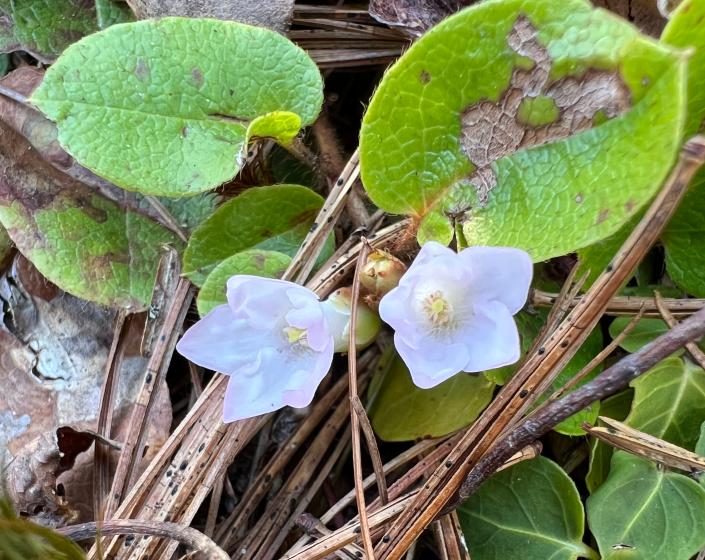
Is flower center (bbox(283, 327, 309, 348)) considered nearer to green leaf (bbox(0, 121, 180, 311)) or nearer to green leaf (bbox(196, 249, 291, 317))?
green leaf (bbox(196, 249, 291, 317))

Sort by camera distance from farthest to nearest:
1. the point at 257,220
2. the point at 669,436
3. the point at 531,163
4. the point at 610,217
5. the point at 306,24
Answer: the point at 306,24
the point at 257,220
the point at 669,436
the point at 531,163
the point at 610,217

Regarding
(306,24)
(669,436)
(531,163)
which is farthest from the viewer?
(306,24)

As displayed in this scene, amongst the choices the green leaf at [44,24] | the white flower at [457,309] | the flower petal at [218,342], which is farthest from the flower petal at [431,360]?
the green leaf at [44,24]

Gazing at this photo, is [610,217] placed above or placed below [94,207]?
above

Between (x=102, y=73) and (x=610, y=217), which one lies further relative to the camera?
(x=102, y=73)

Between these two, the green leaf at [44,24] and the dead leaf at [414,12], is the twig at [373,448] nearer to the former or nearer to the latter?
the dead leaf at [414,12]

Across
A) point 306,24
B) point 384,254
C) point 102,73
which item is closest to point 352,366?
point 384,254

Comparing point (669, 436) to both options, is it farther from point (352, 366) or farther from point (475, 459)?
point (352, 366)

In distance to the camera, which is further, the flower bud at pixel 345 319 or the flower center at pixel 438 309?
the flower bud at pixel 345 319
